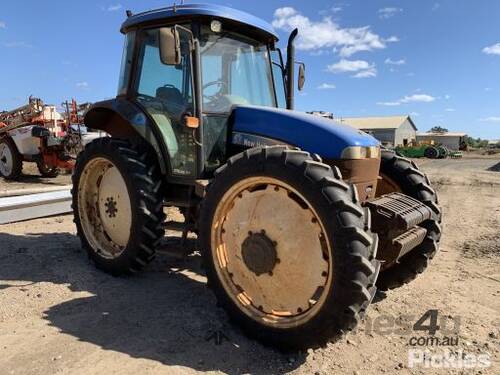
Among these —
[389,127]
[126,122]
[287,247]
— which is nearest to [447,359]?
[287,247]

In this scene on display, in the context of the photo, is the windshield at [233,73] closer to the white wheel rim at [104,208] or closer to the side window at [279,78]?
the side window at [279,78]

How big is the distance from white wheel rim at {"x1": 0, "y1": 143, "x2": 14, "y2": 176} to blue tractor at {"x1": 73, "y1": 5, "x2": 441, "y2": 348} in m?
9.94

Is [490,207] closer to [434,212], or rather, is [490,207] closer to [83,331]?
[434,212]

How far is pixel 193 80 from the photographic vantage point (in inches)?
166

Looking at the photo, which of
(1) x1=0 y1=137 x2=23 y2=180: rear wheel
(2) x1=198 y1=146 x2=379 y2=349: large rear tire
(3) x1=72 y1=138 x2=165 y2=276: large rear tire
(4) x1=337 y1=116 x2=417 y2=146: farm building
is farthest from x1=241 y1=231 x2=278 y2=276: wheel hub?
(4) x1=337 y1=116 x2=417 y2=146: farm building

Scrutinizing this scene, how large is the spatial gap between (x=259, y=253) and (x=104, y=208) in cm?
243

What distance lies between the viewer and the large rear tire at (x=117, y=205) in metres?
4.45

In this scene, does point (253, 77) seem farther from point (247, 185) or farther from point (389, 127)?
point (389, 127)

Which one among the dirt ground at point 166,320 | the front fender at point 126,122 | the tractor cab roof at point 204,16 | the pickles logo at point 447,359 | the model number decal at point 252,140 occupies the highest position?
the tractor cab roof at point 204,16

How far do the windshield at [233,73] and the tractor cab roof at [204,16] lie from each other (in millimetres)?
135

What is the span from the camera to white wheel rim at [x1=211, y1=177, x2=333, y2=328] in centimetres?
317

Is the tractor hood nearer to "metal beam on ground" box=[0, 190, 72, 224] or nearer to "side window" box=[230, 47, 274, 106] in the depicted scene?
"side window" box=[230, 47, 274, 106]

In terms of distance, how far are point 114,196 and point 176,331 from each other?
77.0 inches

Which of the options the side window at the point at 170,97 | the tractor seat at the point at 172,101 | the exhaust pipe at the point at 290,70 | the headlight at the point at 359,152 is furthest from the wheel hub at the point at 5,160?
the headlight at the point at 359,152
